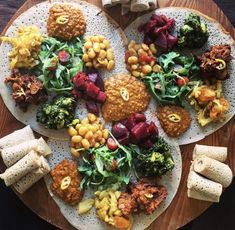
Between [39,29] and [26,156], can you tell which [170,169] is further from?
[39,29]

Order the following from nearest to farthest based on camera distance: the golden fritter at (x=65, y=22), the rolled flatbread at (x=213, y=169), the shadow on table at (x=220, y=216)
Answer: the rolled flatbread at (x=213, y=169) < the golden fritter at (x=65, y=22) < the shadow on table at (x=220, y=216)

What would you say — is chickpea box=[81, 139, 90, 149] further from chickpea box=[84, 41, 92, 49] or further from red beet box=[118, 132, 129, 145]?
chickpea box=[84, 41, 92, 49]

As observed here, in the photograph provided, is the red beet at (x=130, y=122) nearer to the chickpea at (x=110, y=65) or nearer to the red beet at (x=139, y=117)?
the red beet at (x=139, y=117)

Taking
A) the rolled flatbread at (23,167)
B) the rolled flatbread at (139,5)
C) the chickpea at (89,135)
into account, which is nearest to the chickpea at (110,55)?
the rolled flatbread at (139,5)

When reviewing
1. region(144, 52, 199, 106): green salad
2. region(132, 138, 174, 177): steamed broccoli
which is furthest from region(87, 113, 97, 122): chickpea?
region(144, 52, 199, 106): green salad

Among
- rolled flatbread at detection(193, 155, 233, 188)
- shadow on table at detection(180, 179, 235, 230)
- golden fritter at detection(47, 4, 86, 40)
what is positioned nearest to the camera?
rolled flatbread at detection(193, 155, 233, 188)
